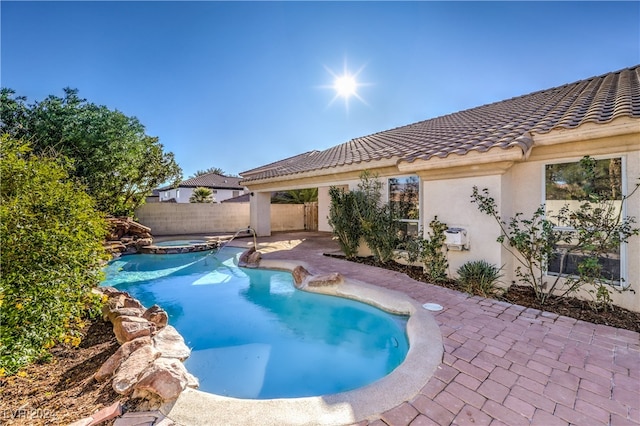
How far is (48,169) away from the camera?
17.9 feet

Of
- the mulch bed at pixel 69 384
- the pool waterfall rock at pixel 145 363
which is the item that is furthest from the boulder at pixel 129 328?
the mulch bed at pixel 69 384

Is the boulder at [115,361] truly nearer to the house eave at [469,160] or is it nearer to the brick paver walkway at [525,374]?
the brick paver walkway at [525,374]

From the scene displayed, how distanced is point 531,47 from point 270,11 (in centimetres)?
1105

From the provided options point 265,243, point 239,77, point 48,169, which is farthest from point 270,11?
point 265,243

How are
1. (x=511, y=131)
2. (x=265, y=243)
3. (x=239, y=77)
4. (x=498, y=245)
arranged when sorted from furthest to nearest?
(x=265, y=243) → (x=239, y=77) → (x=511, y=131) → (x=498, y=245)

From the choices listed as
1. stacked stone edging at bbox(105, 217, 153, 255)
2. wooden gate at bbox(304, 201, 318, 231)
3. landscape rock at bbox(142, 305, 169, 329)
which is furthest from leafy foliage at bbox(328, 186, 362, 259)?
wooden gate at bbox(304, 201, 318, 231)

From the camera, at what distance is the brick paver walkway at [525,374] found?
340 cm

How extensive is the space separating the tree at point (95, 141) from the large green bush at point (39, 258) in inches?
406

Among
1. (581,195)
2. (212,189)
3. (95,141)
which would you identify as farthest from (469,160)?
(212,189)

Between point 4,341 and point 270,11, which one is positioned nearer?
point 4,341

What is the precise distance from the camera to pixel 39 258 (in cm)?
482

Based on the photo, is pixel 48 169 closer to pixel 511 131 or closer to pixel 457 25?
pixel 511 131

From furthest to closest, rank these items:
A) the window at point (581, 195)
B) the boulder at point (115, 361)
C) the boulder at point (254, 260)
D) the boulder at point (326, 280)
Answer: the boulder at point (254, 260), the boulder at point (326, 280), the window at point (581, 195), the boulder at point (115, 361)

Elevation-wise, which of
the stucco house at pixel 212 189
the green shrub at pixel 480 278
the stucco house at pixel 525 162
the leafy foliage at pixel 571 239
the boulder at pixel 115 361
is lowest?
the boulder at pixel 115 361
